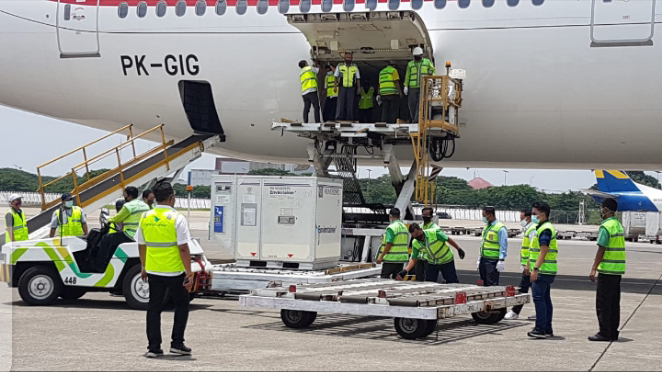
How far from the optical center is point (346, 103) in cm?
1466

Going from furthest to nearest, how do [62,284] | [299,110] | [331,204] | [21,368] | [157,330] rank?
[299,110], [331,204], [62,284], [157,330], [21,368]

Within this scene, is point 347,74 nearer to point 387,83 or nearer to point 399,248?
point 387,83

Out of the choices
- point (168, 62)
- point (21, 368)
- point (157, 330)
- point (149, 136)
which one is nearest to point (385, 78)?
point (168, 62)

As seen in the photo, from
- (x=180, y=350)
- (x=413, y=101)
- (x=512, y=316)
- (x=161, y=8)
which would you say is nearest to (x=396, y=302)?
(x=180, y=350)

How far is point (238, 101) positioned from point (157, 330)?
8982 mm

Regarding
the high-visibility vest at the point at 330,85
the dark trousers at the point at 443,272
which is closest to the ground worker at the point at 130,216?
the dark trousers at the point at 443,272

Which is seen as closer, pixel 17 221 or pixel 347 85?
pixel 17 221

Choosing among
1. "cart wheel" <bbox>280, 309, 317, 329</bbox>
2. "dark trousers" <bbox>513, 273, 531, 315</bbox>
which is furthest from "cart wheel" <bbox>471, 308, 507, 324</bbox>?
"cart wheel" <bbox>280, 309, 317, 329</bbox>

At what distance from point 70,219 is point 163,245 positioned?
670 centimetres

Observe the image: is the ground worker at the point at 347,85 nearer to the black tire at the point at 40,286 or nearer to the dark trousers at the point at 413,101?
the dark trousers at the point at 413,101

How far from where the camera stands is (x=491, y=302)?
9625mm

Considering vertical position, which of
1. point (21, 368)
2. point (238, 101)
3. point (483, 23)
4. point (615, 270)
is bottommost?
point (21, 368)

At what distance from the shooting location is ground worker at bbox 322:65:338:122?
14953mm

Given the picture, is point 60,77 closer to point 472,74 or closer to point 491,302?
point 472,74
